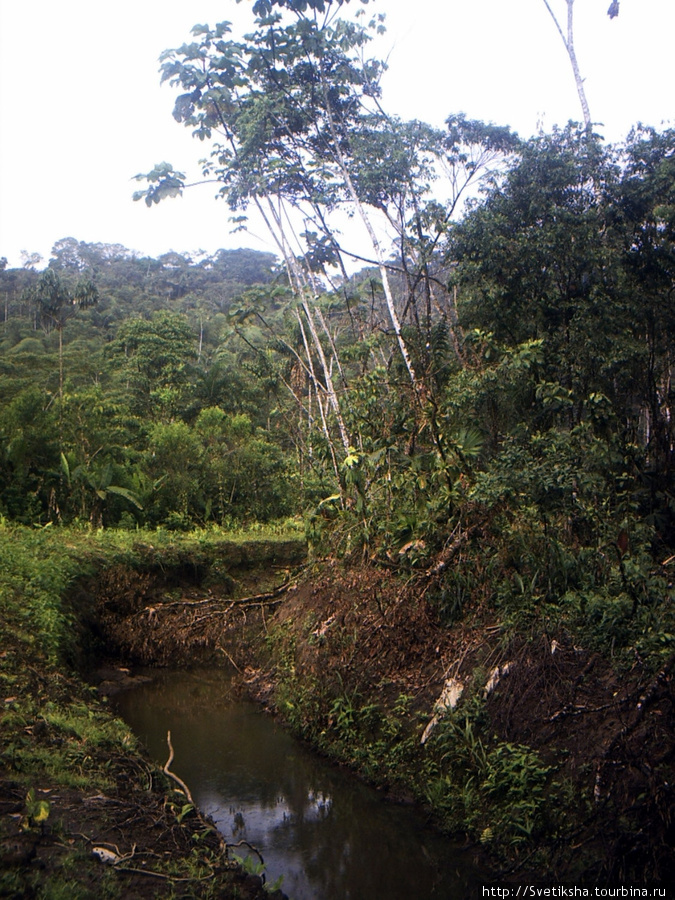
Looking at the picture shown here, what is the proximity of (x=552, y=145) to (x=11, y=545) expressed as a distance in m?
8.14

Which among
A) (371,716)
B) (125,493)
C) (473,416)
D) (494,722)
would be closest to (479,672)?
(494,722)

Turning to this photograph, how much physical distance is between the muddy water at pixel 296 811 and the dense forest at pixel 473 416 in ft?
1.08

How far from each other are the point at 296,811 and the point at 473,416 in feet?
14.6

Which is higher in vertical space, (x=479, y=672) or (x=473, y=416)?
(x=473, y=416)

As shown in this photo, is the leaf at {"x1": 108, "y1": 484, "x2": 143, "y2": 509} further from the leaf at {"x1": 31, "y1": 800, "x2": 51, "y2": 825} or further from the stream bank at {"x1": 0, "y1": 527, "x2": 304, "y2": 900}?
the leaf at {"x1": 31, "y1": 800, "x2": 51, "y2": 825}

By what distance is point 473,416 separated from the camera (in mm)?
8484

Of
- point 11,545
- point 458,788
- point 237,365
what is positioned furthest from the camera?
point 237,365

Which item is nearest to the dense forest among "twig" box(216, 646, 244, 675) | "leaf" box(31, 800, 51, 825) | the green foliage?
the green foliage

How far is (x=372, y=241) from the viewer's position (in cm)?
1128

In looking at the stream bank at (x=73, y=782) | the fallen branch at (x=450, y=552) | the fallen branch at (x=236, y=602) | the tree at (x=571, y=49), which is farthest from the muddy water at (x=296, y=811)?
the tree at (x=571, y=49)

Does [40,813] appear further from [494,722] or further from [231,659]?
[231,659]

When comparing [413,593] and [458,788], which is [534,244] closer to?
[413,593]

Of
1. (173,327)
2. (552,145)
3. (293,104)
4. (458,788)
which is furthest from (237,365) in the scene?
(458,788)

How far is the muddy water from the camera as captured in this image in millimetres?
5109
